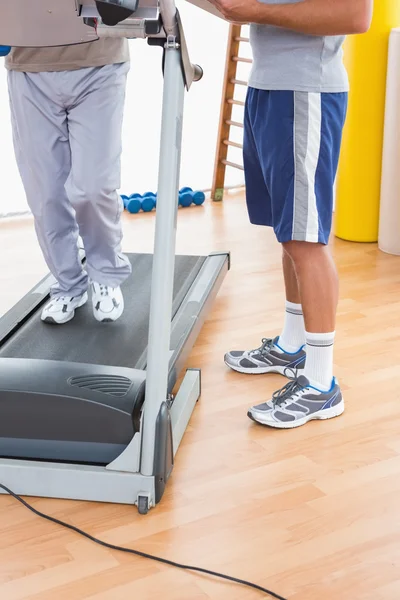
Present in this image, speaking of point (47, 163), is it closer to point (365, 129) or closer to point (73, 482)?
point (73, 482)

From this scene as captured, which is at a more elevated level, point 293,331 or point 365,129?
point 365,129

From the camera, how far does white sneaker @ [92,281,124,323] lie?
279 centimetres

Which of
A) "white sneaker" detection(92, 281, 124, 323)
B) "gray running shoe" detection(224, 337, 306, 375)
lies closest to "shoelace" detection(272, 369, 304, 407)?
"gray running shoe" detection(224, 337, 306, 375)

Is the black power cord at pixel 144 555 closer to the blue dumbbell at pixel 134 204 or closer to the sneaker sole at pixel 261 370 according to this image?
the sneaker sole at pixel 261 370

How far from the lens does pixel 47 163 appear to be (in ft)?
8.79

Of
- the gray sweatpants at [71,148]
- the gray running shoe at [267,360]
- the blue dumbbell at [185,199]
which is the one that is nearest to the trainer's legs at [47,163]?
the gray sweatpants at [71,148]

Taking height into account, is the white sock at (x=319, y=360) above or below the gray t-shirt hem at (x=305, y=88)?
below

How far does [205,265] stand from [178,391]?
0.92 m

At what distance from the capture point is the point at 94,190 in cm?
262

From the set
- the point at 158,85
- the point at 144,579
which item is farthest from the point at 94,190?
the point at 158,85

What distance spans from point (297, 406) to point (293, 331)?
0.34 m

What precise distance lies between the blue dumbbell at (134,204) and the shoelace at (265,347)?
1.96 m

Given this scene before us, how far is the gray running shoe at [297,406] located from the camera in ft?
7.97

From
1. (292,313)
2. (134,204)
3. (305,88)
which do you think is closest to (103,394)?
(292,313)
